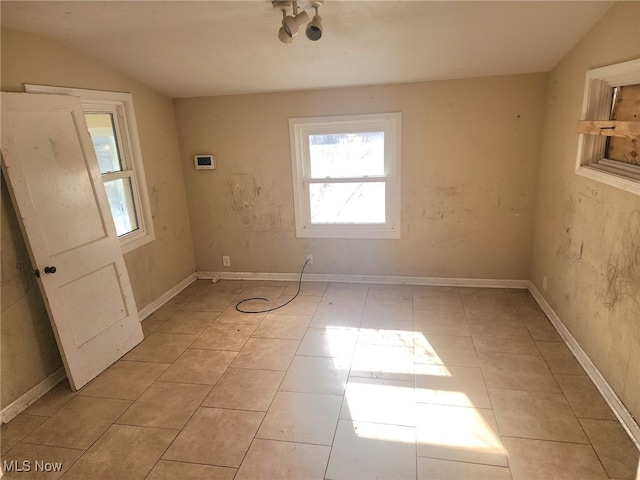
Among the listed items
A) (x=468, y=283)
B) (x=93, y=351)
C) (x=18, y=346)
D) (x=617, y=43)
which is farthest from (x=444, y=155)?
(x=18, y=346)

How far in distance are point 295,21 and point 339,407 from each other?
2331 mm

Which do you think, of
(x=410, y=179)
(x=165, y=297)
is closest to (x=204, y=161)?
(x=165, y=297)

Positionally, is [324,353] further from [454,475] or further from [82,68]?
[82,68]

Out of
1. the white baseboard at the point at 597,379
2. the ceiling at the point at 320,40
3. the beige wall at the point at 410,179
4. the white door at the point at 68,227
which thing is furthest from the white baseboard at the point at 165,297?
the white baseboard at the point at 597,379

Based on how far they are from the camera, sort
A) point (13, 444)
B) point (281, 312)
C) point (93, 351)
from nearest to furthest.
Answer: point (13, 444) < point (93, 351) < point (281, 312)

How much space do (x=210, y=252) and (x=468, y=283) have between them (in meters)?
2.92

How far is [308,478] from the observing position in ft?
6.21

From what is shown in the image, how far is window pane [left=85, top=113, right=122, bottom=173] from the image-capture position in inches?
126

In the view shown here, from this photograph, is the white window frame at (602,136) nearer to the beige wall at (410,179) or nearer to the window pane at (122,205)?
the beige wall at (410,179)

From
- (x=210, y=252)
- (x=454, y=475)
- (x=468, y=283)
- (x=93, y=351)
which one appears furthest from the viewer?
(x=210, y=252)

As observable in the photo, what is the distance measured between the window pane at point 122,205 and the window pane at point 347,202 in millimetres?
1785

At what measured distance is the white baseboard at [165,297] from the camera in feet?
12.1

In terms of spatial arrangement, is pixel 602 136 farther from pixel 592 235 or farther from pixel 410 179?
pixel 410 179

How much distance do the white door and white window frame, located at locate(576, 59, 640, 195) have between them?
137 inches
